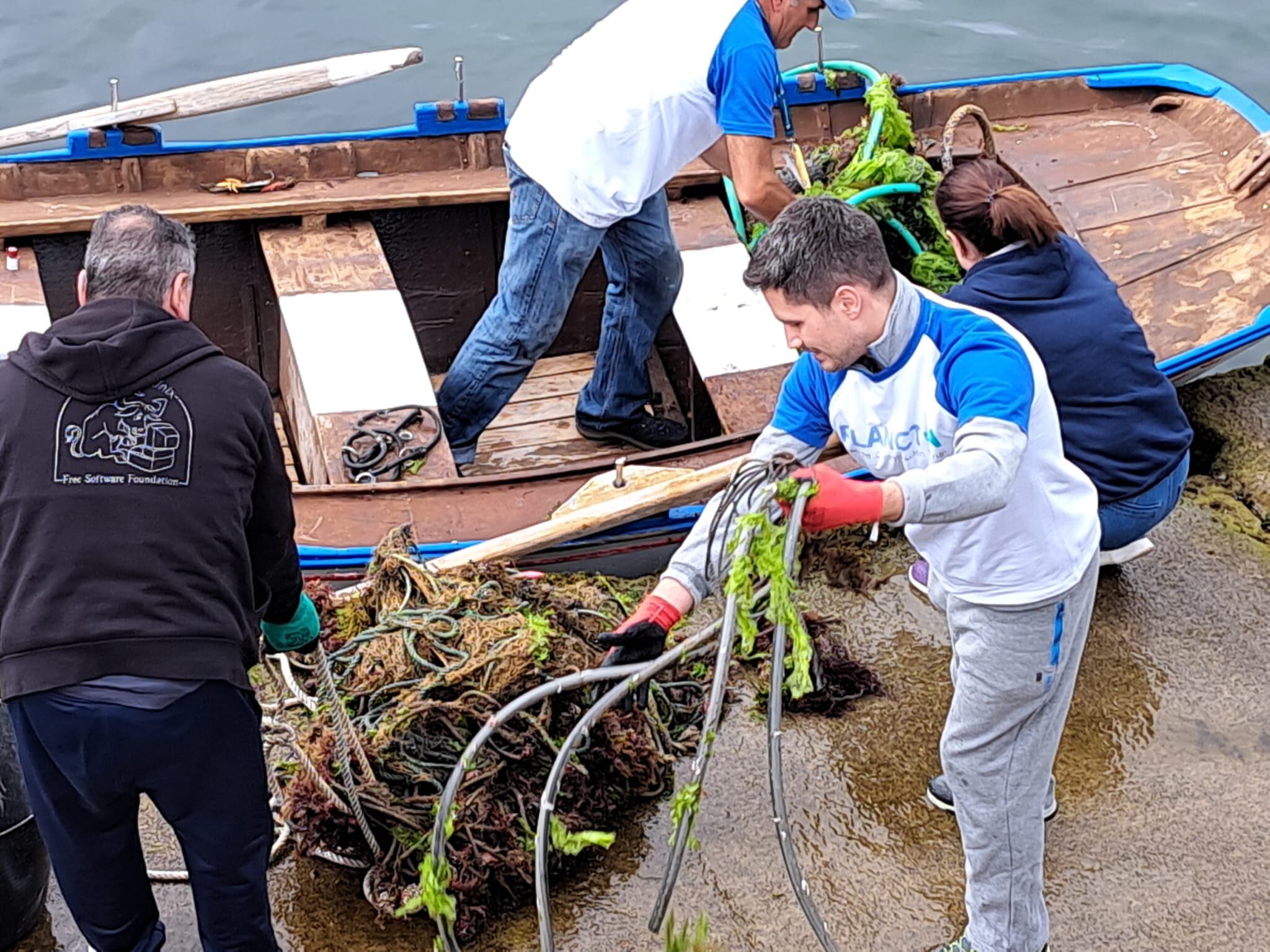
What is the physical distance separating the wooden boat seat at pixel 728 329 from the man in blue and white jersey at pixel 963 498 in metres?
2.22

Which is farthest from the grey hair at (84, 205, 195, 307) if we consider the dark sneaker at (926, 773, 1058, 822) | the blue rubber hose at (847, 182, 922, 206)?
the blue rubber hose at (847, 182, 922, 206)

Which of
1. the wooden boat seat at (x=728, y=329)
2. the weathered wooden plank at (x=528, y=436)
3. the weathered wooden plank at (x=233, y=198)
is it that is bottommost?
the weathered wooden plank at (x=528, y=436)

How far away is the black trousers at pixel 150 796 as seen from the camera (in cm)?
303

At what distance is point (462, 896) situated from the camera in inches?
154

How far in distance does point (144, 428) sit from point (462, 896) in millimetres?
1701

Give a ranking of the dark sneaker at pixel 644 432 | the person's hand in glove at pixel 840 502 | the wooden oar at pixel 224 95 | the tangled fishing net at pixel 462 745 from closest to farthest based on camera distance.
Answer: the person's hand in glove at pixel 840 502 < the tangled fishing net at pixel 462 745 < the dark sneaker at pixel 644 432 < the wooden oar at pixel 224 95

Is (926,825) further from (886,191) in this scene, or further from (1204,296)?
(1204,296)

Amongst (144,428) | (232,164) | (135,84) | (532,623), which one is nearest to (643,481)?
(532,623)

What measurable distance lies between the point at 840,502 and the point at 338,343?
345 cm

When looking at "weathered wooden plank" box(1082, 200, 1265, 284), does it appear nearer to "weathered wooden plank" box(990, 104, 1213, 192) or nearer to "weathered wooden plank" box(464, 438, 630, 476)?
"weathered wooden plank" box(990, 104, 1213, 192)

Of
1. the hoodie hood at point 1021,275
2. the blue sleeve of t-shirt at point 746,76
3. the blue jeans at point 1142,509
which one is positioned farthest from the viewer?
the blue sleeve of t-shirt at point 746,76

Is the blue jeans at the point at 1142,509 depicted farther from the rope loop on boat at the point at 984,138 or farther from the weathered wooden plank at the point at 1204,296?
the rope loop on boat at the point at 984,138

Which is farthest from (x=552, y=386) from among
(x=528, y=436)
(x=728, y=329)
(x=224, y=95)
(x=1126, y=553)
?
(x=1126, y=553)

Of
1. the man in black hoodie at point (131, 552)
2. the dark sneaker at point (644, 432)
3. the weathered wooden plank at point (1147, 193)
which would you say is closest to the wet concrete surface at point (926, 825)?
the man in black hoodie at point (131, 552)
